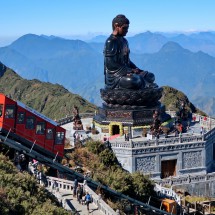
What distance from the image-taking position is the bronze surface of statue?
36.3m

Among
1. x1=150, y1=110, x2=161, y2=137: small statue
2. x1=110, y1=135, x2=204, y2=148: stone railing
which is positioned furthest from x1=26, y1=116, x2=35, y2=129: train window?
x1=150, y1=110, x2=161, y2=137: small statue

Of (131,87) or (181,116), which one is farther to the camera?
(181,116)

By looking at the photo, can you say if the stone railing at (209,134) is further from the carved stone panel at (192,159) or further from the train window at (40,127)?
the train window at (40,127)

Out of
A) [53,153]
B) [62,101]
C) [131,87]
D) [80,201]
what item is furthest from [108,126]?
[62,101]

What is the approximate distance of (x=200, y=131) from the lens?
36094mm

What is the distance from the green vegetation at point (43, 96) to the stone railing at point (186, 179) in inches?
2265

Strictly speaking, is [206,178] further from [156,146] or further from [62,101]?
[62,101]

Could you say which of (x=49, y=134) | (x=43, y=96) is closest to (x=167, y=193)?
(x=49, y=134)

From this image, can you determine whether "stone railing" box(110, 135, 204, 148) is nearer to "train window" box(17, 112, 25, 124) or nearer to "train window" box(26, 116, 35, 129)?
"train window" box(26, 116, 35, 129)

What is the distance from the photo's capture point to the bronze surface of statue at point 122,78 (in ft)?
119

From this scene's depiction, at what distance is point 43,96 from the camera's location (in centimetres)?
12381

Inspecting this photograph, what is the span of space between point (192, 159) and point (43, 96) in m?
93.1

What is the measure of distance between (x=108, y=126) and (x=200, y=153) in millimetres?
6831

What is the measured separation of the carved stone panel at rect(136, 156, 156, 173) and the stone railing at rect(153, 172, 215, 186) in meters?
0.80
